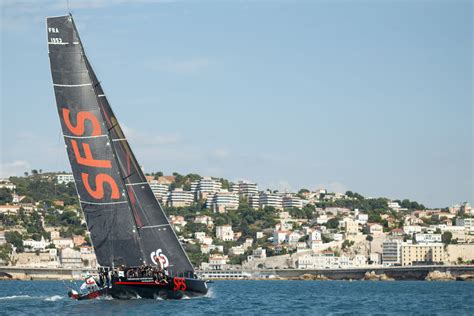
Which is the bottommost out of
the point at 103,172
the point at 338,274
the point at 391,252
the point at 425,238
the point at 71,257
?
the point at 338,274

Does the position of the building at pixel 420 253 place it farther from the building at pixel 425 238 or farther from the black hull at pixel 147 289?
the black hull at pixel 147 289

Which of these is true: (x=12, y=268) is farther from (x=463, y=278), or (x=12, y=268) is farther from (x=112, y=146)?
(x=112, y=146)

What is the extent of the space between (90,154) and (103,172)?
0.79 m

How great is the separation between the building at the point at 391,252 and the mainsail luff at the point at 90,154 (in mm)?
147414

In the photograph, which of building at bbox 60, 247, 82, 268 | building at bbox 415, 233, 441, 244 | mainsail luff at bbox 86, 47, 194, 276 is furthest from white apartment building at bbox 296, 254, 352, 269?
mainsail luff at bbox 86, 47, 194, 276

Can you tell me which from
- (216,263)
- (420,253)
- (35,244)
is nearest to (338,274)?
(216,263)

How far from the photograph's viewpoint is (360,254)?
200 meters

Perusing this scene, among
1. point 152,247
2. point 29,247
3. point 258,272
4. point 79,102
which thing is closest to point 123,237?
point 152,247

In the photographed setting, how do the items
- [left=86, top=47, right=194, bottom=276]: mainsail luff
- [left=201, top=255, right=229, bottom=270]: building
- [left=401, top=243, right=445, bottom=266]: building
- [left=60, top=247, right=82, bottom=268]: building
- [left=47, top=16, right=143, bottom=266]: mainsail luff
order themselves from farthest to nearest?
[left=401, top=243, right=445, bottom=266]: building → [left=60, top=247, right=82, bottom=268]: building → [left=201, top=255, right=229, bottom=270]: building → [left=86, top=47, right=194, bottom=276]: mainsail luff → [left=47, top=16, right=143, bottom=266]: mainsail luff

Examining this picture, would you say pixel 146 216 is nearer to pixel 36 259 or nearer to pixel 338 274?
pixel 338 274

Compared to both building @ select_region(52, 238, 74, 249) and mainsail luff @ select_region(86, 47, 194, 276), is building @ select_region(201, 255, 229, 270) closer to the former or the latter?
building @ select_region(52, 238, 74, 249)

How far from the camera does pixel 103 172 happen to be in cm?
4150

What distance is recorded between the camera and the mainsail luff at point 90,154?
134 feet

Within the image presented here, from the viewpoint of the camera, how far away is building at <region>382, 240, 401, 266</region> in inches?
7377
